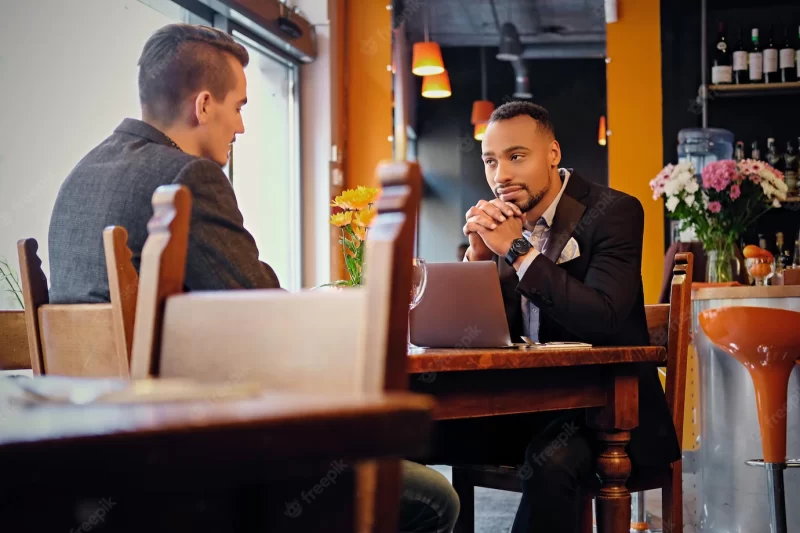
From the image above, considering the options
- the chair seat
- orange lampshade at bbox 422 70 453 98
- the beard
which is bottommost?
the chair seat

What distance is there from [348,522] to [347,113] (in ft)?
18.5

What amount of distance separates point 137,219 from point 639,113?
4.81 metres

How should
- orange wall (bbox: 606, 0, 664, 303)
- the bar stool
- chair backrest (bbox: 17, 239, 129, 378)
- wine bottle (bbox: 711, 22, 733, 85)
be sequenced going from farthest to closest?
orange wall (bbox: 606, 0, 664, 303), wine bottle (bbox: 711, 22, 733, 85), the bar stool, chair backrest (bbox: 17, 239, 129, 378)

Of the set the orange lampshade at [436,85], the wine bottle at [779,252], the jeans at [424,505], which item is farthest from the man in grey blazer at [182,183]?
the orange lampshade at [436,85]

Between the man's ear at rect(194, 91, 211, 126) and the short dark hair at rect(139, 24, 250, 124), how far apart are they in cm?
2

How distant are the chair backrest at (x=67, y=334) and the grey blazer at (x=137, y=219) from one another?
15cm

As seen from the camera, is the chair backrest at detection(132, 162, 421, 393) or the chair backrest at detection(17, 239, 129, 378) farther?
the chair backrest at detection(17, 239, 129, 378)

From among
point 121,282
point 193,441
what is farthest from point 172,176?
point 193,441

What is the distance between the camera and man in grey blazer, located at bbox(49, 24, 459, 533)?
154 centimetres

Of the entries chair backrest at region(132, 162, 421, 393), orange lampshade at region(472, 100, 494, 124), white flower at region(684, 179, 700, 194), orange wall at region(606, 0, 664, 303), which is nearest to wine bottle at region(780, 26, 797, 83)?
orange wall at region(606, 0, 664, 303)

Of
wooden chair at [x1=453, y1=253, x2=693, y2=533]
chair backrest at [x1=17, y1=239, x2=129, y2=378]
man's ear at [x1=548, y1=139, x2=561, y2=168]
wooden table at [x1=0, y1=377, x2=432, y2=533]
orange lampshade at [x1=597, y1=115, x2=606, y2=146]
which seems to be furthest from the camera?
orange lampshade at [x1=597, y1=115, x2=606, y2=146]

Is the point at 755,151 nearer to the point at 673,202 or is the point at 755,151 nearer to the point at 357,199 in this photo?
the point at 673,202

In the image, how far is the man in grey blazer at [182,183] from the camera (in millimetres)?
1537

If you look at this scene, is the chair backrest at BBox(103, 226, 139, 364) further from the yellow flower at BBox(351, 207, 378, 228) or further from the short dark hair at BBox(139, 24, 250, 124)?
the short dark hair at BBox(139, 24, 250, 124)
